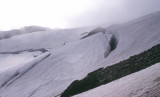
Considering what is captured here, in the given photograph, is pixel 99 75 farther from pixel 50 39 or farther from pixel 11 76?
pixel 50 39

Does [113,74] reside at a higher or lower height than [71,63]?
lower

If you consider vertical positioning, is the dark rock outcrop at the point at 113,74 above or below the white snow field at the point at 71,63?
below

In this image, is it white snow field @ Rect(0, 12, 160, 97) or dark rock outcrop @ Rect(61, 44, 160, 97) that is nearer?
dark rock outcrop @ Rect(61, 44, 160, 97)

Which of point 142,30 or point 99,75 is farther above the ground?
point 142,30

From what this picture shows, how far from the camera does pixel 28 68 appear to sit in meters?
29.5

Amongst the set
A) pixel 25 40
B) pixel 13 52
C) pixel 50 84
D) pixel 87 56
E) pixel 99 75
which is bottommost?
pixel 99 75

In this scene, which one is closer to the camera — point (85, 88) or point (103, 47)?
point (85, 88)

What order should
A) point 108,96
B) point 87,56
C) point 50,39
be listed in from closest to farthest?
point 108,96
point 87,56
point 50,39

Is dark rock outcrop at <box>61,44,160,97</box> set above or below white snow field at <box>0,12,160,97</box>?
below

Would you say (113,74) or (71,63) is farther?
(71,63)

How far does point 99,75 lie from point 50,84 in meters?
6.91

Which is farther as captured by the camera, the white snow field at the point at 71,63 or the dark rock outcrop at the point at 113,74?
the white snow field at the point at 71,63

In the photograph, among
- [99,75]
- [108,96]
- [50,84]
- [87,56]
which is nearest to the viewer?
[108,96]

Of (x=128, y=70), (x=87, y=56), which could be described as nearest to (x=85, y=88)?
(x=128, y=70)
